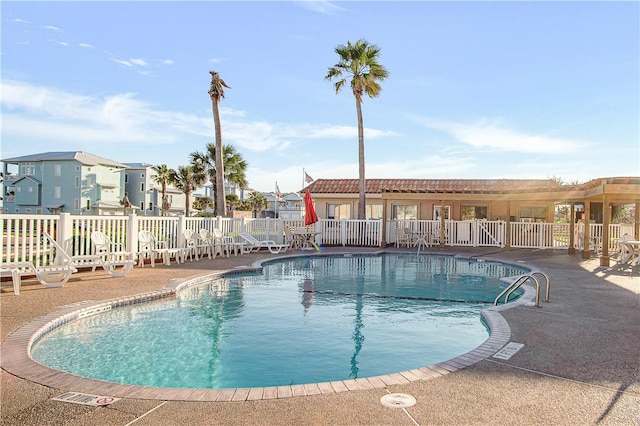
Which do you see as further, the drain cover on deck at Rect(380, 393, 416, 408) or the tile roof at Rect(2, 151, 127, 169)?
the tile roof at Rect(2, 151, 127, 169)

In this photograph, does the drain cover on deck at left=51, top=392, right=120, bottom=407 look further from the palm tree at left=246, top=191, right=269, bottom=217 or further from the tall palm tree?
the palm tree at left=246, top=191, right=269, bottom=217

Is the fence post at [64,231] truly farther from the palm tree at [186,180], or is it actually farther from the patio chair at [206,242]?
the palm tree at [186,180]

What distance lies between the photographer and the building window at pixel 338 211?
2650cm

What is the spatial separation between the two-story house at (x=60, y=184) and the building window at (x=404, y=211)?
3320cm

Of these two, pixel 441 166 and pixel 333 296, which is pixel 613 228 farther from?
pixel 333 296

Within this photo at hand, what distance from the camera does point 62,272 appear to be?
812cm

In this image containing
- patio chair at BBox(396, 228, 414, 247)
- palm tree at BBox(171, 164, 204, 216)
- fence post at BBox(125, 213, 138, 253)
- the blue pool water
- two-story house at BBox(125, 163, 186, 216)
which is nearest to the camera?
the blue pool water

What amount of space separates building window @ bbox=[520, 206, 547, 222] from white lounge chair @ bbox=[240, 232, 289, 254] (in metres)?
14.1

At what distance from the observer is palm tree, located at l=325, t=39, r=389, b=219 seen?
2231cm

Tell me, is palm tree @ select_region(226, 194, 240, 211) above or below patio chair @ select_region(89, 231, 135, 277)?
above

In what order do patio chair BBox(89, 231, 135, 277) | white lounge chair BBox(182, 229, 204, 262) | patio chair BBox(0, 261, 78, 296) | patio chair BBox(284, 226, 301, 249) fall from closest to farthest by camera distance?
1. patio chair BBox(0, 261, 78, 296)
2. patio chair BBox(89, 231, 135, 277)
3. white lounge chair BBox(182, 229, 204, 262)
4. patio chair BBox(284, 226, 301, 249)

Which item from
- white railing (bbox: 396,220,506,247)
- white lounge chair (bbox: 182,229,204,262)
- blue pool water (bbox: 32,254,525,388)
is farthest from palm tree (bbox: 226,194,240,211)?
blue pool water (bbox: 32,254,525,388)

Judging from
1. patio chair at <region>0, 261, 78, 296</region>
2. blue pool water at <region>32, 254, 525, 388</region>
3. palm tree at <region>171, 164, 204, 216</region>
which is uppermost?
palm tree at <region>171, 164, 204, 216</region>

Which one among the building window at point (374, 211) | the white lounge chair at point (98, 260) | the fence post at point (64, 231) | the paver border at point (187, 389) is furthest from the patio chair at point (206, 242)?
the building window at point (374, 211)
